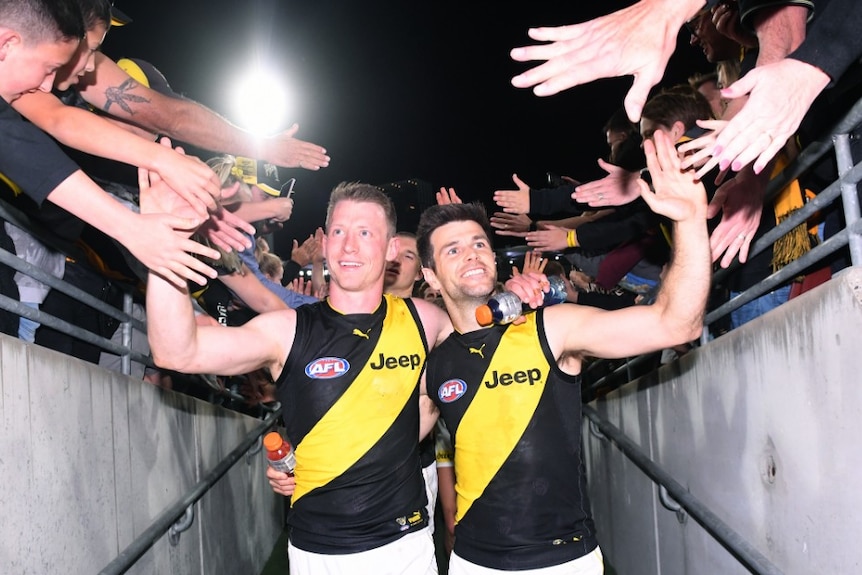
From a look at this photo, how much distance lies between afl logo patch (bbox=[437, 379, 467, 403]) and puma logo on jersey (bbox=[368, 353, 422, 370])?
0.58 feet

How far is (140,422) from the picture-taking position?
11.4ft

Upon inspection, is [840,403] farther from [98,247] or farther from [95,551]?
[98,247]

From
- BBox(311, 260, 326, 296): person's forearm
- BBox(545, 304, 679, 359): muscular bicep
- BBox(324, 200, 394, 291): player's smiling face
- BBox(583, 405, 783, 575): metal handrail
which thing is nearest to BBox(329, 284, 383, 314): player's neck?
BBox(324, 200, 394, 291): player's smiling face

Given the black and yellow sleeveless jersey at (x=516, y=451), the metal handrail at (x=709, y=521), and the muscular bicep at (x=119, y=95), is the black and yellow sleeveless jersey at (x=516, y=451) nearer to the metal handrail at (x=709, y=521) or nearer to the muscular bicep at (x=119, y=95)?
the metal handrail at (x=709, y=521)

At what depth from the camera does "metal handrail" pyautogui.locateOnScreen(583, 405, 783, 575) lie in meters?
2.54

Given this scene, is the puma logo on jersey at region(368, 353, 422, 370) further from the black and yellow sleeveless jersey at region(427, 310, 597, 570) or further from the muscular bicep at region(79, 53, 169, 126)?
the muscular bicep at region(79, 53, 169, 126)

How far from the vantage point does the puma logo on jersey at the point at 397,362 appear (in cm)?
336

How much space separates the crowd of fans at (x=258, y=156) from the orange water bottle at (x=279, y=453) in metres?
0.73

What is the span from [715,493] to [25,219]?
313 cm

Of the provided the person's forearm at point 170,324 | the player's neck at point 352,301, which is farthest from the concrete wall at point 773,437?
the person's forearm at point 170,324

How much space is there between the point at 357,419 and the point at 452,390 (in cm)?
46

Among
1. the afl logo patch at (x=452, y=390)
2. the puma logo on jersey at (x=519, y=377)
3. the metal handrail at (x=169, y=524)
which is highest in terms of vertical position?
the puma logo on jersey at (x=519, y=377)

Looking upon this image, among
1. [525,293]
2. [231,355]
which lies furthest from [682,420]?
[231,355]

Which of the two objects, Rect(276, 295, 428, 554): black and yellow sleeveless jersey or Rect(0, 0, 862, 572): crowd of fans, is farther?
Rect(276, 295, 428, 554): black and yellow sleeveless jersey
